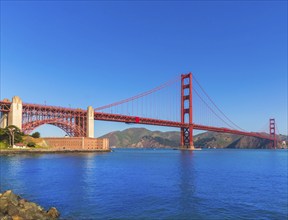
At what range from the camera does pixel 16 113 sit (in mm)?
96688

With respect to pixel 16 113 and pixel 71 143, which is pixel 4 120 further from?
pixel 71 143

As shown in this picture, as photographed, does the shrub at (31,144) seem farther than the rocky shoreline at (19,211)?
Yes

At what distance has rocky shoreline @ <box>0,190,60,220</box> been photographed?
15045 millimetres

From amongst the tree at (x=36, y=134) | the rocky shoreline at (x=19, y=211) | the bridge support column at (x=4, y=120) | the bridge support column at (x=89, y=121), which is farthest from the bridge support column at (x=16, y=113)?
the rocky shoreline at (x=19, y=211)

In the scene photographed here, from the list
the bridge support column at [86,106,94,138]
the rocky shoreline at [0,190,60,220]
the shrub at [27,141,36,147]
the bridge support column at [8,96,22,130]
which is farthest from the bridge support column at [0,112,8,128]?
the rocky shoreline at [0,190,60,220]

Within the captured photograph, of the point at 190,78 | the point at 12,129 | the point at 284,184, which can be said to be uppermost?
the point at 190,78

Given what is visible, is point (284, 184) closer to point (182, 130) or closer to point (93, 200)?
point (93, 200)

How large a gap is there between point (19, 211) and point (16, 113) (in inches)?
3511

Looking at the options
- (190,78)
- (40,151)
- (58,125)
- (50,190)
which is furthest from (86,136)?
(50,190)

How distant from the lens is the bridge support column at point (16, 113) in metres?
95.5

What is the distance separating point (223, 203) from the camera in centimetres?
2078

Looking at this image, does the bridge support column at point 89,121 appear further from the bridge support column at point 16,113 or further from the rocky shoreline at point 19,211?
the rocky shoreline at point 19,211

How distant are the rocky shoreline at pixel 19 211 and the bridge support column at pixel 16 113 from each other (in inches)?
3395

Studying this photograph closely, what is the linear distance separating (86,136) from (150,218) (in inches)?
4147
